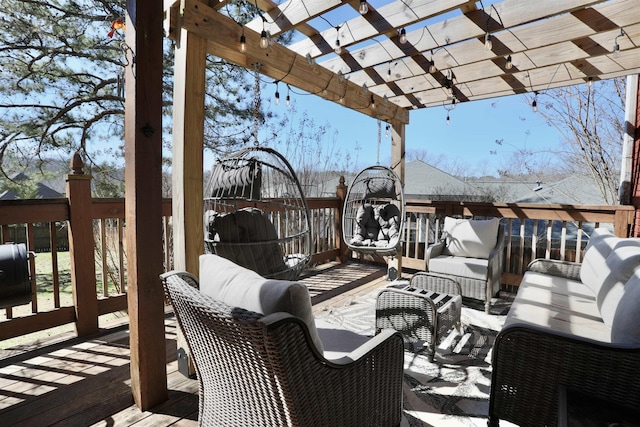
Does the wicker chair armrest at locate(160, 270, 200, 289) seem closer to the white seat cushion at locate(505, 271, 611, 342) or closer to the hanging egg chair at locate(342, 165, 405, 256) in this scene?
the white seat cushion at locate(505, 271, 611, 342)

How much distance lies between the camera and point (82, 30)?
5.11m

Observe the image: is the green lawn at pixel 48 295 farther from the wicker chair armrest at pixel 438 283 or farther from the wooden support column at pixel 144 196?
the wicker chair armrest at pixel 438 283

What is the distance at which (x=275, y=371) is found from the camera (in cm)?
99

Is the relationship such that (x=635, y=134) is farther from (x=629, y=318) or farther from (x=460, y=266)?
(x=629, y=318)

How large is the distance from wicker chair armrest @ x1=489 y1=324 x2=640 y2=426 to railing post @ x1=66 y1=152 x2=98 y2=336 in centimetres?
298

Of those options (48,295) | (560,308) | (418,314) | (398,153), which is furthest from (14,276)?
(48,295)

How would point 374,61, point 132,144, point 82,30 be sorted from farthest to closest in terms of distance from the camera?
point 82,30 < point 374,61 < point 132,144

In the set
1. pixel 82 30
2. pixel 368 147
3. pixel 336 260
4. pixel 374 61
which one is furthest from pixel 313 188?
pixel 82 30

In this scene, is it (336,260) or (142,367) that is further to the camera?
(336,260)

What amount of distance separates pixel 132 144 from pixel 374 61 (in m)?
2.65

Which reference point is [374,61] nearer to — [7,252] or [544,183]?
[7,252]

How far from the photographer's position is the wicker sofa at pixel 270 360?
99 centimetres

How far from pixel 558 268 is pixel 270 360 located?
131 inches

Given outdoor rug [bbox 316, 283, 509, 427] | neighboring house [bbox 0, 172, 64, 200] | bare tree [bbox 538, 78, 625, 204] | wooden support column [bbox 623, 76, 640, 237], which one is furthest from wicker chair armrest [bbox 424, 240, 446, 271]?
neighboring house [bbox 0, 172, 64, 200]
